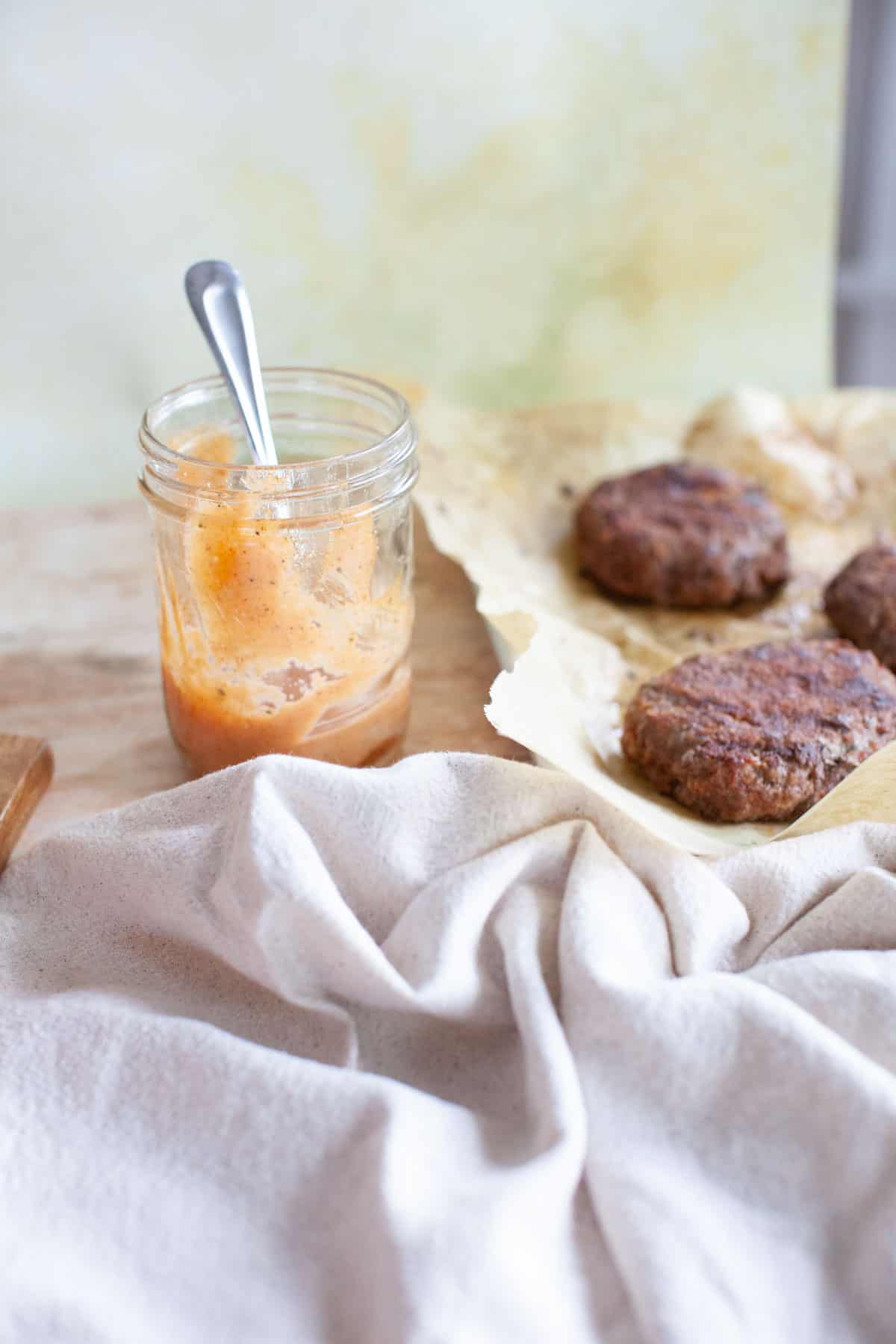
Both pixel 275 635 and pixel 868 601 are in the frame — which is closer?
pixel 275 635

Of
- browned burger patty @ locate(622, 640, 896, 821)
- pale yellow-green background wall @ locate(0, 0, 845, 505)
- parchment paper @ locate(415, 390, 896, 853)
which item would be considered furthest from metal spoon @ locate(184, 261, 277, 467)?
pale yellow-green background wall @ locate(0, 0, 845, 505)

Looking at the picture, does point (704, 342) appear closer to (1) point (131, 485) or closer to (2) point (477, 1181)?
(1) point (131, 485)

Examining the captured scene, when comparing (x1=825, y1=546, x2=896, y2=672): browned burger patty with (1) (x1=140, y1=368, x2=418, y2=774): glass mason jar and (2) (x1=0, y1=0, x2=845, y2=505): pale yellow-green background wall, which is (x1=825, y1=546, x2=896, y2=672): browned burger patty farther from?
(2) (x1=0, y1=0, x2=845, y2=505): pale yellow-green background wall

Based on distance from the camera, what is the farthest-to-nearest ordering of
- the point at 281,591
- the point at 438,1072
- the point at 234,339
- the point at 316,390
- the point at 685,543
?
the point at 685,543 → the point at 316,390 → the point at 234,339 → the point at 281,591 → the point at 438,1072

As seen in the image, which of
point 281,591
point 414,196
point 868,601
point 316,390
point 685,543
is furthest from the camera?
point 414,196

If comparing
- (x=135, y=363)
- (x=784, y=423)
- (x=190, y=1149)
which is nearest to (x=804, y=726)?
(x=190, y=1149)

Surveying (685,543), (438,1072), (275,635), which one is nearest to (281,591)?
(275,635)

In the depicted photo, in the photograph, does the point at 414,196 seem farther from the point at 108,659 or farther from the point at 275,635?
the point at 275,635
